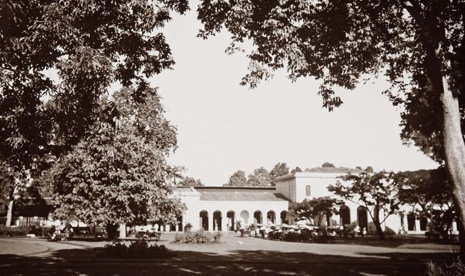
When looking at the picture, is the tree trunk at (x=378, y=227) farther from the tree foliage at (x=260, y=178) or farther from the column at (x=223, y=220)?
the tree foliage at (x=260, y=178)

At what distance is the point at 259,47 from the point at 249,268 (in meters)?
8.55

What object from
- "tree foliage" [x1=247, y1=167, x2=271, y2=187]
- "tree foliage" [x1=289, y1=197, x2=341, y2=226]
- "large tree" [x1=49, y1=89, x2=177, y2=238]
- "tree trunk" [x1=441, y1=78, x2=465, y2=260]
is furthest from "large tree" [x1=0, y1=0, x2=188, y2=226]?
"tree foliage" [x1=247, y1=167, x2=271, y2=187]

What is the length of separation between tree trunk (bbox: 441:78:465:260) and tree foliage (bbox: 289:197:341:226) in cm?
3604

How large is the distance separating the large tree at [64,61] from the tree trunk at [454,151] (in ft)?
25.0

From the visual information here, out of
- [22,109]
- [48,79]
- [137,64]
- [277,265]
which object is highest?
[137,64]

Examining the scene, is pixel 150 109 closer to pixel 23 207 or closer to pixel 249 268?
pixel 249 268

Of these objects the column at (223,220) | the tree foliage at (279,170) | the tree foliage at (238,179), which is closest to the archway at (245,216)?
the column at (223,220)

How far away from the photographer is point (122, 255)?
749 inches

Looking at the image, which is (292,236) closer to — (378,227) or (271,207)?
(378,227)

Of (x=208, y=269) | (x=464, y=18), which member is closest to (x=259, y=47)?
(x=464, y=18)

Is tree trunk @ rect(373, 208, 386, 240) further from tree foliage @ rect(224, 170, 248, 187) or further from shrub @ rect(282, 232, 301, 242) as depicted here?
tree foliage @ rect(224, 170, 248, 187)

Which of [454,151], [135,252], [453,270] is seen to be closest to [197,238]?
[135,252]

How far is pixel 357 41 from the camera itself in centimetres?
1253

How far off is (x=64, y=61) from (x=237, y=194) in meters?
54.7
